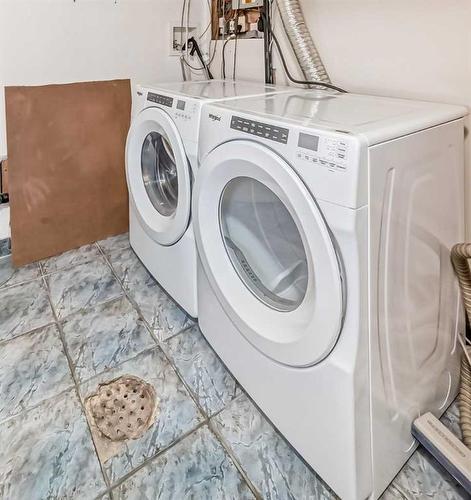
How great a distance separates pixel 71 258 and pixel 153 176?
0.70 metres

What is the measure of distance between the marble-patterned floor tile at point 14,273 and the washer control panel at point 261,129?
4.67ft

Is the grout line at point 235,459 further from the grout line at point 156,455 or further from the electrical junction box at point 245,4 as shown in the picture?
the electrical junction box at point 245,4

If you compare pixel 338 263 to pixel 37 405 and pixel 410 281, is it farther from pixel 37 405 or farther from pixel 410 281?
pixel 37 405

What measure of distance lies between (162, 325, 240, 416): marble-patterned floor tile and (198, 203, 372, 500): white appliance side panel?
0.15 metres

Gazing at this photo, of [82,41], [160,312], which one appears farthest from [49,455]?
[82,41]

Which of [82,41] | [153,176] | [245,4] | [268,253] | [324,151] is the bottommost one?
[268,253]

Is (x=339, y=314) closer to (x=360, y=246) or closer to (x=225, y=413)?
(x=360, y=246)

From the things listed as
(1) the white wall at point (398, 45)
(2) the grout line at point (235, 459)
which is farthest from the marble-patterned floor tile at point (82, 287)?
(1) the white wall at point (398, 45)

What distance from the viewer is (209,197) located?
1.15 m

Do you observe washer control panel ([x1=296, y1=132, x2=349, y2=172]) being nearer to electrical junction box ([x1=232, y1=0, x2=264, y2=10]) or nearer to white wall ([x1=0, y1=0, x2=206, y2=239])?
electrical junction box ([x1=232, y1=0, x2=264, y2=10])

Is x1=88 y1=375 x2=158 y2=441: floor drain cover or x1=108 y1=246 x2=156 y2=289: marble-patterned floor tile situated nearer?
x1=88 y1=375 x2=158 y2=441: floor drain cover

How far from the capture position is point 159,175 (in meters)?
1.75

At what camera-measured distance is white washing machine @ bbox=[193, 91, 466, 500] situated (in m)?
0.78

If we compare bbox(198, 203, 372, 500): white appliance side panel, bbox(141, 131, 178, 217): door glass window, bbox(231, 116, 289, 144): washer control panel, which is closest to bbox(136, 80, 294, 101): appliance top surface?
bbox(141, 131, 178, 217): door glass window
